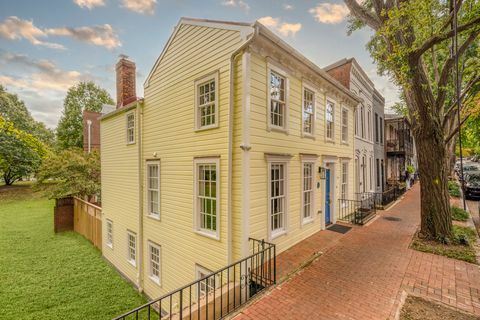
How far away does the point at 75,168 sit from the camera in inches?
667

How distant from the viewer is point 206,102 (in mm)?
6844

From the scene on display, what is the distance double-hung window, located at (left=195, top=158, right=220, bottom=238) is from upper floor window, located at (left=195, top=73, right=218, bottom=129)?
1.19 meters

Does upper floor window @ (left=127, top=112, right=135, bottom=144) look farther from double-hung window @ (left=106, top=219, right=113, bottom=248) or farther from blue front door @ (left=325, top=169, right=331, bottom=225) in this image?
blue front door @ (left=325, top=169, right=331, bottom=225)

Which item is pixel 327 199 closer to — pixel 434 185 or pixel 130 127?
pixel 434 185

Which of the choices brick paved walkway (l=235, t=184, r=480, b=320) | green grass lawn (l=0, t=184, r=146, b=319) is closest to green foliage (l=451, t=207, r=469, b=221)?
brick paved walkway (l=235, t=184, r=480, b=320)

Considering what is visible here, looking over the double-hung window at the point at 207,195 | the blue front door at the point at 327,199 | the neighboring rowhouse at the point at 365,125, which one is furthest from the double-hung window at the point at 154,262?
the neighboring rowhouse at the point at 365,125

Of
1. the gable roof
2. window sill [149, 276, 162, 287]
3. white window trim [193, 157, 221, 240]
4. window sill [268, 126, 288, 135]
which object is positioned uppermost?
the gable roof

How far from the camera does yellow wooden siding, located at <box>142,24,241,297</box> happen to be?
6168 mm

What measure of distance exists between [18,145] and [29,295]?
3152cm

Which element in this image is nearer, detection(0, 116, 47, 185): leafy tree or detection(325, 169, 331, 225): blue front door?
detection(325, 169, 331, 225): blue front door

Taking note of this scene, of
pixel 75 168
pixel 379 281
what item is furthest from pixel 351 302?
pixel 75 168

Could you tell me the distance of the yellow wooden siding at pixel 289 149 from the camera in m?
5.93

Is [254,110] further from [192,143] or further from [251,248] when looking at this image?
[251,248]

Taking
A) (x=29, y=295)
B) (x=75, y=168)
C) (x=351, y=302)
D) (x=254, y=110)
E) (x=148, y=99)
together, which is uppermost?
(x=148, y=99)
